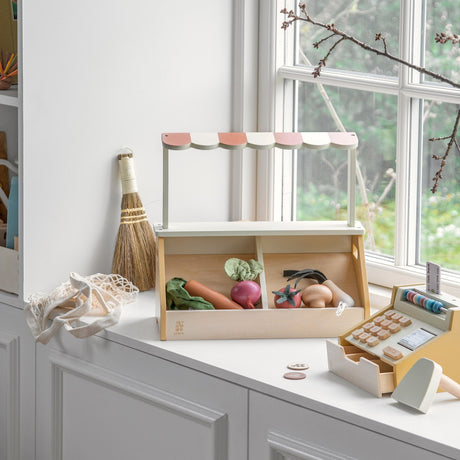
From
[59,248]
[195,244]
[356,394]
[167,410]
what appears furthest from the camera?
[59,248]

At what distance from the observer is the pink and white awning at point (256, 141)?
1.55 meters

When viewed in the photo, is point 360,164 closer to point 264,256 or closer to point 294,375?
point 264,256

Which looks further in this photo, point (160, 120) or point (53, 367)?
point (160, 120)

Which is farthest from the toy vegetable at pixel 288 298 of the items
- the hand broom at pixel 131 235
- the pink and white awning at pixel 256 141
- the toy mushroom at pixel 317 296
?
the hand broom at pixel 131 235

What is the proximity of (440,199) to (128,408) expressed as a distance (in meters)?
0.75

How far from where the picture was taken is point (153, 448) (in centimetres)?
155

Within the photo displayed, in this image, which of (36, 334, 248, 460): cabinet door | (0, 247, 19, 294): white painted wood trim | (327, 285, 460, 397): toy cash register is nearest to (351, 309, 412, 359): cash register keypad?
(327, 285, 460, 397): toy cash register

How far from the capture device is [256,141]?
1562mm

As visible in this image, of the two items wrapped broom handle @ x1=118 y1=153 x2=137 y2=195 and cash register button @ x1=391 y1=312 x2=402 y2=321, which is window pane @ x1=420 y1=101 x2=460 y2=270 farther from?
wrapped broom handle @ x1=118 y1=153 x2=137 y2=195

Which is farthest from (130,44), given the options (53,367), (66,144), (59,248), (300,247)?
(53,367)

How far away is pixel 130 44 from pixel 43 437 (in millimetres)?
858

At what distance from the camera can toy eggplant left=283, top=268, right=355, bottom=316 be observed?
154 cm

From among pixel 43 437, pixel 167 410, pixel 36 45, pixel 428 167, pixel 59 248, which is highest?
pixel 36 45

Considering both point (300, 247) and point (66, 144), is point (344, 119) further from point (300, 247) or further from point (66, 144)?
point (66, 144)
